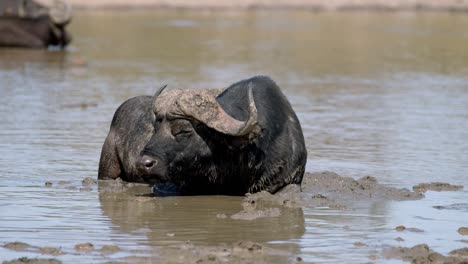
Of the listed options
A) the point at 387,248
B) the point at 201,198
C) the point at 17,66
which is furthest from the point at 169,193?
the point at 17,66

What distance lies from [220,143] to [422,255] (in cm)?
224

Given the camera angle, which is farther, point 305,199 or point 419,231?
point 305,199

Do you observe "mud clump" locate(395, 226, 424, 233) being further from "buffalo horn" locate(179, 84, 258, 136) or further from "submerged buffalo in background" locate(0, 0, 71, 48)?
"submerged buffalo in background" locate(0, 0, 71, 48)

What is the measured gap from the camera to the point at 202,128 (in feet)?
28.3

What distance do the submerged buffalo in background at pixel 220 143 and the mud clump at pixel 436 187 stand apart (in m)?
1.13

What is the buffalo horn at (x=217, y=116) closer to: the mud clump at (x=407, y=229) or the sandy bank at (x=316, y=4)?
the mud clump at (x=407, y=229)

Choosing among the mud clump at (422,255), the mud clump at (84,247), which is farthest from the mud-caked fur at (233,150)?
the mud clump at (422,255)

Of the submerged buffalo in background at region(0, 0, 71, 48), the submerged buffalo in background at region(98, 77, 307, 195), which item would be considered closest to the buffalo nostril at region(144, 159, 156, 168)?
the submerged buffalo in background at region(98, 77, 307, 195)

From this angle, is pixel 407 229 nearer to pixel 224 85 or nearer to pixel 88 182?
pixel 88 182

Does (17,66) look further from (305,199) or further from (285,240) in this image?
(285,240)

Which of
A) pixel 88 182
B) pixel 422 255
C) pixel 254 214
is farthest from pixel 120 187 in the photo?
pixel 422 255

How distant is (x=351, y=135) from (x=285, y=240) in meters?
5.59

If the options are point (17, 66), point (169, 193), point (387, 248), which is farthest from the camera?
point (17, 66)

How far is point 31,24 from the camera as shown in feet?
85.7
